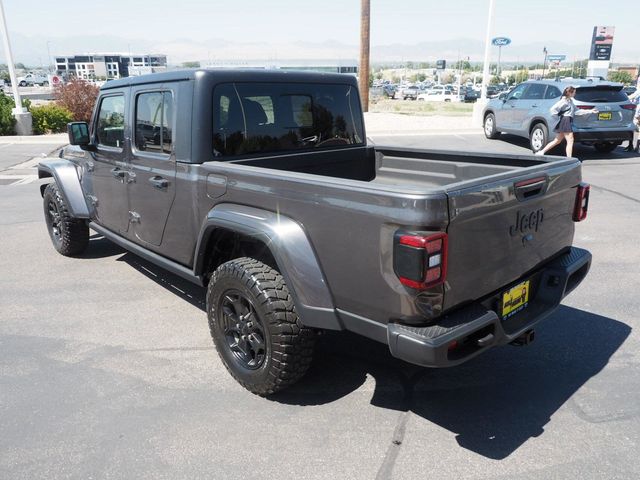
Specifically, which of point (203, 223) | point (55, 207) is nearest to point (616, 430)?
point (203, 223)

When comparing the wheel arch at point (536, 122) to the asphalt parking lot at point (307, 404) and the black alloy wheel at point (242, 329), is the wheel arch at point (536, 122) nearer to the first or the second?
the asphalt parking lot at point (307, 404)

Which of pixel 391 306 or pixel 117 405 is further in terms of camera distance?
pixel 117 405

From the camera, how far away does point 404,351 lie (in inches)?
98.0

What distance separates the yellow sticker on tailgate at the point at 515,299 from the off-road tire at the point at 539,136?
1063 centimetres

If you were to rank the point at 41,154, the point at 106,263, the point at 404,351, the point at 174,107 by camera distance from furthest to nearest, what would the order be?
the point at 41,154 < the point at 106,263 < the point at 174,107 < the point at 404,351

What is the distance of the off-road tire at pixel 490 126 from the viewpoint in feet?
51.0

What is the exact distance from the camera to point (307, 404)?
10.6 feet

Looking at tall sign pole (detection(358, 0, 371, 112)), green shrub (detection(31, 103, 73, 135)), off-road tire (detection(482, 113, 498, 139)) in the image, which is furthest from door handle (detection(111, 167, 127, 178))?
tall sign pole (detection(358, 0, 371, 112))

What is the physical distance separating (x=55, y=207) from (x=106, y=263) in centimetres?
82

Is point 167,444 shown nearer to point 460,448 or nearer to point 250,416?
point 250,416

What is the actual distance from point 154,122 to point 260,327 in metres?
1.85

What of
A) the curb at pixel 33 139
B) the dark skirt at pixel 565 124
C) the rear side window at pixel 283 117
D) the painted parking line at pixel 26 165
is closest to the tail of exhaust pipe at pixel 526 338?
the rear side window at pixel 283 117

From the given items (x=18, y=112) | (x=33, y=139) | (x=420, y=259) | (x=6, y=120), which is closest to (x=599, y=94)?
(x=420, y=259)

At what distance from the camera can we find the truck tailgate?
2.50 metres
